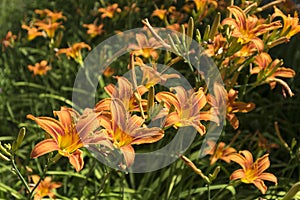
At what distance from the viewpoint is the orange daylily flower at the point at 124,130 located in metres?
1.41

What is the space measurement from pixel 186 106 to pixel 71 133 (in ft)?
1.28

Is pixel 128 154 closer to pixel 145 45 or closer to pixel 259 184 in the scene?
pixel 259 184

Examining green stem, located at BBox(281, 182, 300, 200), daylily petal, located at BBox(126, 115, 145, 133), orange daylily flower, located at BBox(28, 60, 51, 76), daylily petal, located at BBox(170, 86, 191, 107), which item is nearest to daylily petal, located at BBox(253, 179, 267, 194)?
green stem, located at BBox(281, 182, 300, 200)

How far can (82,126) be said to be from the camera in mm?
1387

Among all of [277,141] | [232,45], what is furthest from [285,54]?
[232,45]

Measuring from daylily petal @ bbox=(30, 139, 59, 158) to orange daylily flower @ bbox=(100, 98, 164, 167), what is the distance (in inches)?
6.0

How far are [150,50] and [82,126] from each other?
0.93m

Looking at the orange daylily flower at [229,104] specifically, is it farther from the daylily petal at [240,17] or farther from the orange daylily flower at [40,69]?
the orange daylily flower at [40,69]

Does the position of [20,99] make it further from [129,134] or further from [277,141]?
[129,134]

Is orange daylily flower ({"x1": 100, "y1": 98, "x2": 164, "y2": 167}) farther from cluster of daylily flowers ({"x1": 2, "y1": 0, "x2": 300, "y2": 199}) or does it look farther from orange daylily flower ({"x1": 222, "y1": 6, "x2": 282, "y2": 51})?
orange daylily flower ({"x1": 222, "y1": 6, "x2": 282, "y2": 51})

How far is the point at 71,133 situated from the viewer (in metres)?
1.42

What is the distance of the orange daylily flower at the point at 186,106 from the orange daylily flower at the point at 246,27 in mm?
332

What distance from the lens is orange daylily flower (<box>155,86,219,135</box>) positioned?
1.51 meters

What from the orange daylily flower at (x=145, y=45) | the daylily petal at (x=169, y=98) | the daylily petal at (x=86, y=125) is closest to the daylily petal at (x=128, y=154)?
the daylily petal at (x=86, y=125)
